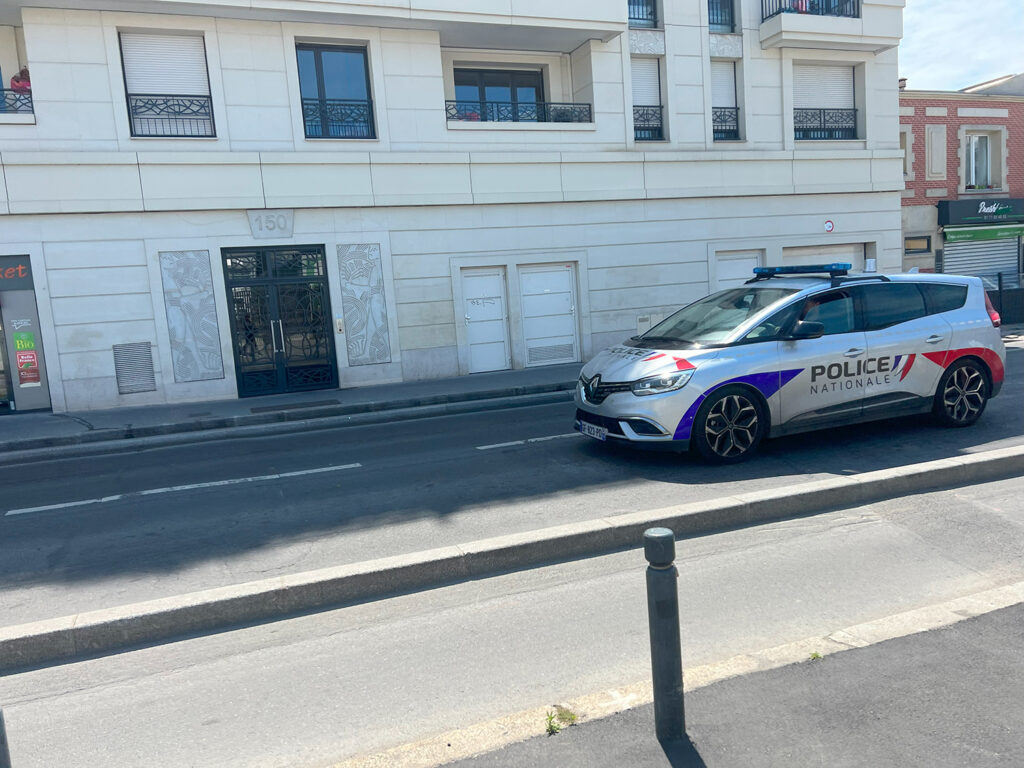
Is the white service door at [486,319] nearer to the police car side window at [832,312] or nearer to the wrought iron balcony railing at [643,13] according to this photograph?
the wrought iron balcony railing at [643,13]

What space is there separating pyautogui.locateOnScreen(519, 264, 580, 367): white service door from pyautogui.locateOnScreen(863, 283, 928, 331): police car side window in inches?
379

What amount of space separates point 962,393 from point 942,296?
1039 millimetres

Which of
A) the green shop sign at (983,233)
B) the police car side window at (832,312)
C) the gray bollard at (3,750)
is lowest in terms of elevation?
the gray bollard at (3,750)

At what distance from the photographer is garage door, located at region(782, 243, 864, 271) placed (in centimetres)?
1895

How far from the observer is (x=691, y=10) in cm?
1764

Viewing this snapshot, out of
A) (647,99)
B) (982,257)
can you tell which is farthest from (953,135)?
(647,99)

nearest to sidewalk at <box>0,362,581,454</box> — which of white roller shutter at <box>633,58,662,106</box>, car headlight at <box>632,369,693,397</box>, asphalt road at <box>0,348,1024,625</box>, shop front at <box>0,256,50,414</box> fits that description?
shop front at <box>0,256,50,414</box>

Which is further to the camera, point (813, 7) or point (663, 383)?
point (813, 7)

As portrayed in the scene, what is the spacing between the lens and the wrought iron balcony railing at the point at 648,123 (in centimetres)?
1762

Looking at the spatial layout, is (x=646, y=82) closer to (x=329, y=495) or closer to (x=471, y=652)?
(x=329, y=495)

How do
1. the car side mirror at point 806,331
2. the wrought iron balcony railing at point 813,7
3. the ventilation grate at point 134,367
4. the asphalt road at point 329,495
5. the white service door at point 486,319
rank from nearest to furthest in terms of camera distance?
the asphalt road at point 329,495, the car side mirror at point 806,331, the ventilation grate at point 134,367, the white service door at point 486,319, the wrought iron balcony railing at point 813,7

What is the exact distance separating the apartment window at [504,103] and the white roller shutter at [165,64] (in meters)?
5.16

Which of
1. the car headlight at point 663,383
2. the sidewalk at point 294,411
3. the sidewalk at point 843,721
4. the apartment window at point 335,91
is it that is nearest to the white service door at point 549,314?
the sidewalk at point 294,411

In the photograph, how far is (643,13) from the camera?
17.6m
